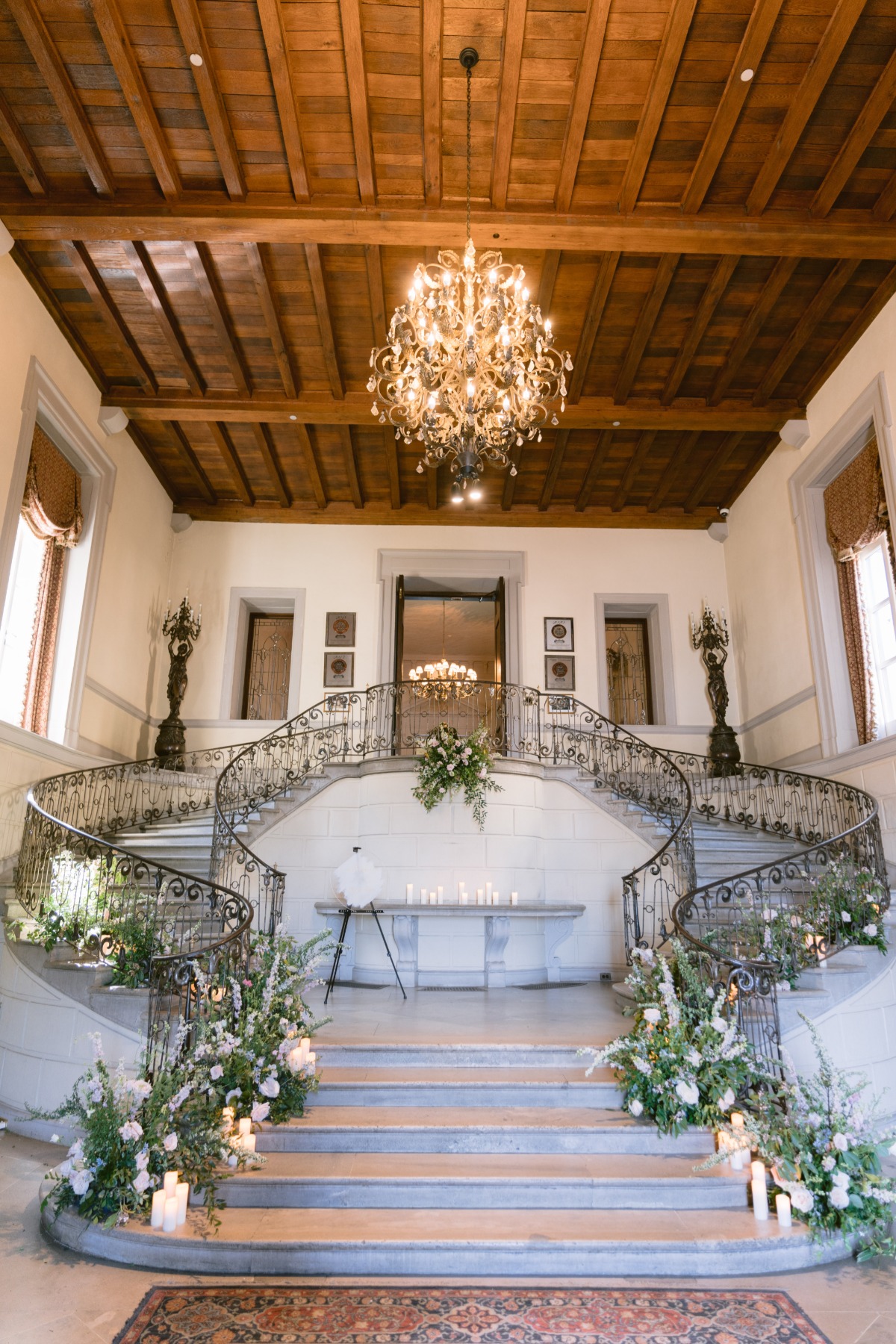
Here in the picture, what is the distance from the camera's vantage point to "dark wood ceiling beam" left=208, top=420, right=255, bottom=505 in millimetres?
10250

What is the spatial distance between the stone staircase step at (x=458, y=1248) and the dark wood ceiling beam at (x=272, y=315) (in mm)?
7235

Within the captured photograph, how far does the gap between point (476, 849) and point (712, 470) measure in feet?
19.7

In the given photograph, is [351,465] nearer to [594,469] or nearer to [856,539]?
[594,469]

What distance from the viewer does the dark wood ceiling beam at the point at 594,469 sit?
10.4 meters

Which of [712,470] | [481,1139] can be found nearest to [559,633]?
[712,470]

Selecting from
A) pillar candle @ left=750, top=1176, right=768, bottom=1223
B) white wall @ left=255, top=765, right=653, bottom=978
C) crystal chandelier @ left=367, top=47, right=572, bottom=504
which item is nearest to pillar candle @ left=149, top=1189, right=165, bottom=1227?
pillar candle @ left=750, top=1176, right=768, bottom=1223

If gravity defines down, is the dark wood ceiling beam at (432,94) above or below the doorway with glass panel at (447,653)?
above

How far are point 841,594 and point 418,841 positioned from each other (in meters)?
5.18

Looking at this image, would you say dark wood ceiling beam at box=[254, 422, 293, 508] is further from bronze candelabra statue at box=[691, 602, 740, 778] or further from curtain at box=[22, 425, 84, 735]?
bronze candelabra statue at box=[691, 602, 740, 778]

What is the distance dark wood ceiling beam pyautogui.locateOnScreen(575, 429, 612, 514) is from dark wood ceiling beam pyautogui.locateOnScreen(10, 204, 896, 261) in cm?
331

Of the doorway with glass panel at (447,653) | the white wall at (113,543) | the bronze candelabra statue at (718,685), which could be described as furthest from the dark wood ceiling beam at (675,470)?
the white wall at (113,543)

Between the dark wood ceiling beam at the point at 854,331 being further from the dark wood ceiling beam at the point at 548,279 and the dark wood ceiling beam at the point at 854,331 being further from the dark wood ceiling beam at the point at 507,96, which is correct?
the dark wood ceiling beam at the point at 507,96

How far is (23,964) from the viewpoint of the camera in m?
5.55

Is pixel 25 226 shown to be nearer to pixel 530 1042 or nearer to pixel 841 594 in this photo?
pixel 530 1042
